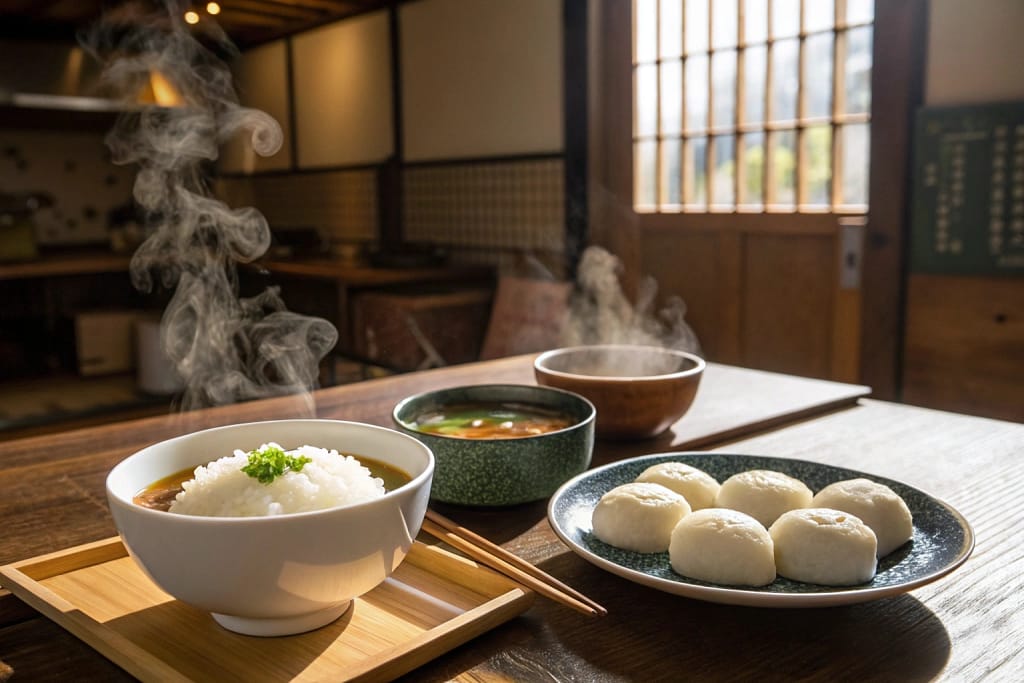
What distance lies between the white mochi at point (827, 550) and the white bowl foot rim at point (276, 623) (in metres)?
0.36

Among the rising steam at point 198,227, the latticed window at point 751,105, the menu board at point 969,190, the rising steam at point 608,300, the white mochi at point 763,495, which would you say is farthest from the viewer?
the rising steam at point 608,300

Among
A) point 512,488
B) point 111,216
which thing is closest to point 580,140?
point 512,488

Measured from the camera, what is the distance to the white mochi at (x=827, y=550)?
0.67m

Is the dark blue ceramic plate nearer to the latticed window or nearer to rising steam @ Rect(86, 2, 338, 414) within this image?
rising steam @ Rect(86, 2, 338, 414)

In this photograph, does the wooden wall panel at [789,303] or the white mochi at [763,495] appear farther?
the wooden wall panel at [789,303]

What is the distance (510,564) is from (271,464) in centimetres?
23

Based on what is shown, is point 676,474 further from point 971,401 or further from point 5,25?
point 5,25

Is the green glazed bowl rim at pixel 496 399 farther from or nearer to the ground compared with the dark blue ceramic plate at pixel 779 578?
farther from the ground

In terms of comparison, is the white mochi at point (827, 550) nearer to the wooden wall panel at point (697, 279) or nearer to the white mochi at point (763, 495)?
the white mochi at point (763, 495)

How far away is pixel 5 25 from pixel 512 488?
7.07 metres

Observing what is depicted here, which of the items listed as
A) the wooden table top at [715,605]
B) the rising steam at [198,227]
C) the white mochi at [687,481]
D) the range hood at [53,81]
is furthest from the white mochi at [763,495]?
the range hood at [53,81]

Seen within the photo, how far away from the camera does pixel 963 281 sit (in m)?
3.01

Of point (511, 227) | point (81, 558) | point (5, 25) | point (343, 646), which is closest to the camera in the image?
point (343, 646)

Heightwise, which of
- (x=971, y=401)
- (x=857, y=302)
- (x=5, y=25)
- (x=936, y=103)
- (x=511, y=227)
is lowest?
(x=971, y=401)
